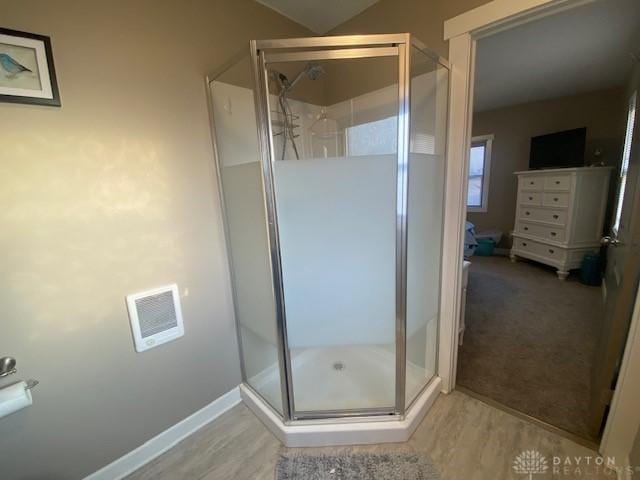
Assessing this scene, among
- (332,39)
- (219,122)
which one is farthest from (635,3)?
(219,122)

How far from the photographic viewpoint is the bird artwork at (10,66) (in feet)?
3.14

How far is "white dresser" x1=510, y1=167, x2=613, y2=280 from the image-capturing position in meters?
3.30

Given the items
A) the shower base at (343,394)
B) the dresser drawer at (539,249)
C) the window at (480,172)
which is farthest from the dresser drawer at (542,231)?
the shower base at (343,394)

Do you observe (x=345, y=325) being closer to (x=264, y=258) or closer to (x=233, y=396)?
(x=264, y=258)

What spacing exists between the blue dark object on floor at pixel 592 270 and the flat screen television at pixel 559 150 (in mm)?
1275

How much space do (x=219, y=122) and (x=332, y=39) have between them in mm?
737

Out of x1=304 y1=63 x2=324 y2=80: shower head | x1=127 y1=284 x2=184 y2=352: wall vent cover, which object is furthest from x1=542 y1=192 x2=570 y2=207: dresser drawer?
x1=127 y1=284 x2=184 y2=352: wall vent cover

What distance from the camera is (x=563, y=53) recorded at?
2.56m

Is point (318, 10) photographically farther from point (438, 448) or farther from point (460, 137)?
point (438, 448)

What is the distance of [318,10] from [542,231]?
Answer: 3.89m

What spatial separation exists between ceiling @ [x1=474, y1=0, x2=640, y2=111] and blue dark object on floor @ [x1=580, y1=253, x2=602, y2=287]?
2.05m

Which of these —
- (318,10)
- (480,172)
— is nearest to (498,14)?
(318,10)

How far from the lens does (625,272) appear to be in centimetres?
120

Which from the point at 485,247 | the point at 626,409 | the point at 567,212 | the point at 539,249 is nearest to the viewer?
the point at 626,409
